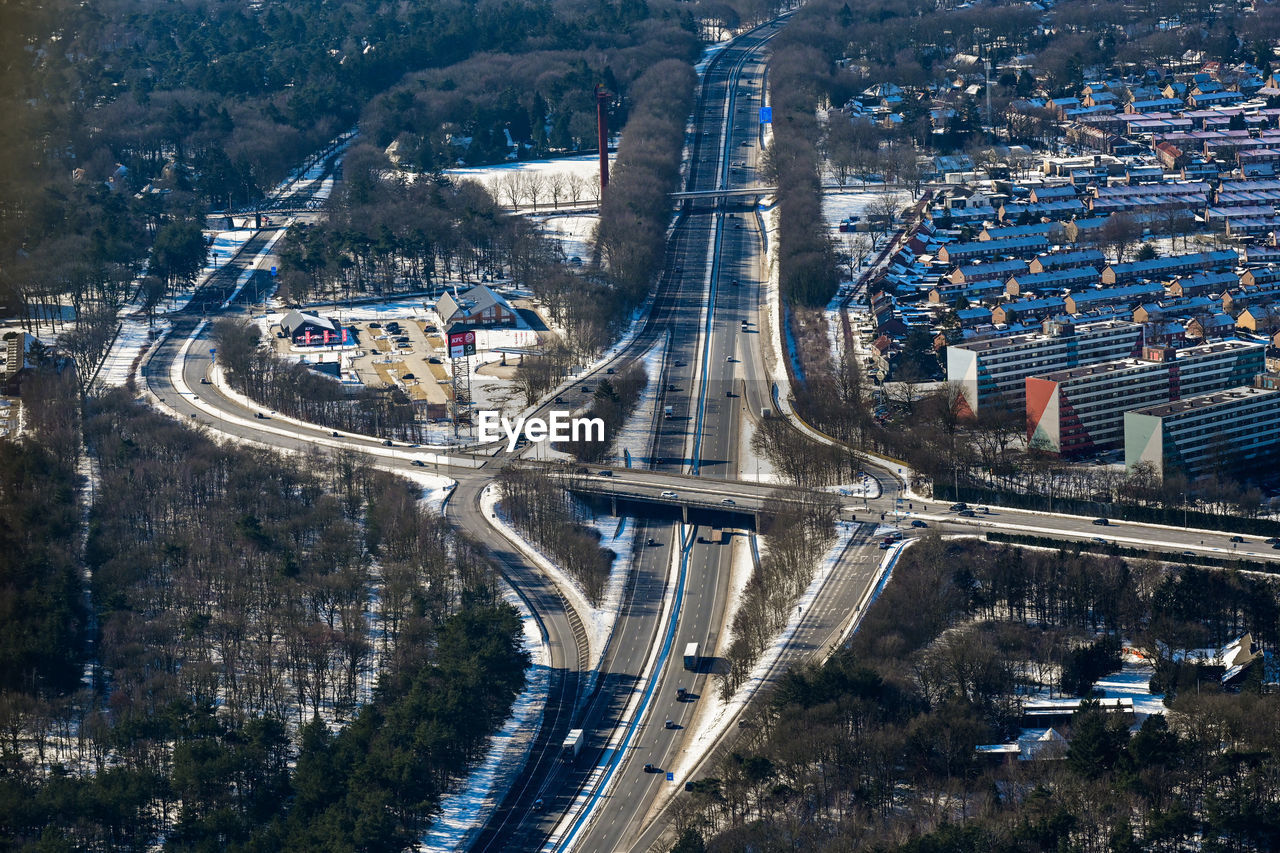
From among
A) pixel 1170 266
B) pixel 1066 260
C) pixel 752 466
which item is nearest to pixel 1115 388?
pixel 752 466

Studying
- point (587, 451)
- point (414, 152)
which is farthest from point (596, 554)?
point (414, 152)

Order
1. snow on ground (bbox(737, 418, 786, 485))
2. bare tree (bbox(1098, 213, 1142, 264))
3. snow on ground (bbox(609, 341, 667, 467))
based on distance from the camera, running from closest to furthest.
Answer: snow on ground (bbox(737, 418, 786, 485))
snow on ground (bbox(609, 341, 667, 467))
bare tree (bbox(1098, 213, 1142, 264))

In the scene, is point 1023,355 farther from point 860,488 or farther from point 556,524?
point 556,524

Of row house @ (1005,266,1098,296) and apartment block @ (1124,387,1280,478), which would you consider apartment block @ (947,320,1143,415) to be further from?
row house @ (1005,266,1098,296)

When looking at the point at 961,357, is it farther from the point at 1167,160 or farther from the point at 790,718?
the point at 1167,160

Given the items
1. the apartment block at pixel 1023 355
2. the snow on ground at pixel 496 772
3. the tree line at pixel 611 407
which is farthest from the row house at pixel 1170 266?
the snow on ground at pixel 496 772

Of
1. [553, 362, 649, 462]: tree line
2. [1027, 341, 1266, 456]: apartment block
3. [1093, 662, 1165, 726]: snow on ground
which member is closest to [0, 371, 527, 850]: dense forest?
[553, 362, 649, 462]: tree line
